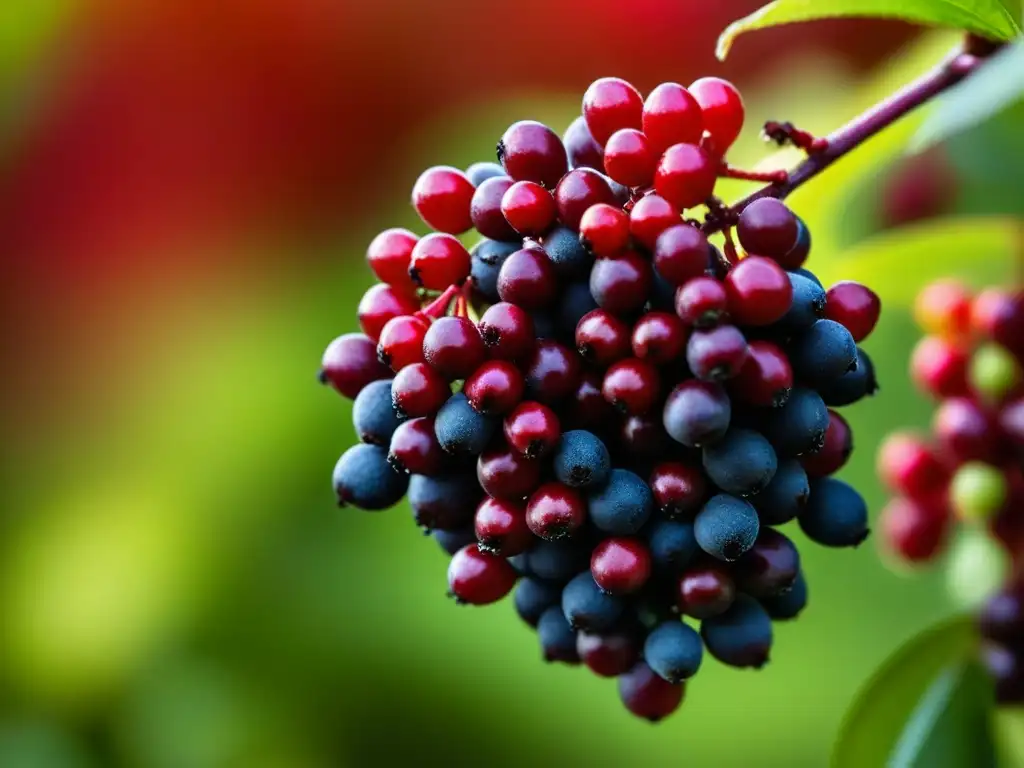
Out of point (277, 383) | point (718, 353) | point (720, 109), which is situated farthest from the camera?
point (277, 383)

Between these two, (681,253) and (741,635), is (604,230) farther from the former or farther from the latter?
(741,635)

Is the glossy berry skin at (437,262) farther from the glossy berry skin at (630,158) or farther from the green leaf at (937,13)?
the green leaf at (937,13)

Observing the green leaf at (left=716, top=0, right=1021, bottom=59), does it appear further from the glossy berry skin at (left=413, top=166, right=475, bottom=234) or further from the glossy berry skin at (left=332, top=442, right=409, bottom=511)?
the glossy berry skin at (left=332, top=442, right=409, bottom=511)

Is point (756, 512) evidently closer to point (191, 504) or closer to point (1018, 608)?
point (1018, 608)

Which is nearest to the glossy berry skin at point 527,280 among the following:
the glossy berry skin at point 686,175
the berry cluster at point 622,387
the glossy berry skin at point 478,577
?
the berry cluster at point 622,387

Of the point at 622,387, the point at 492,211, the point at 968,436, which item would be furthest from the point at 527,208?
the point at 968,436
